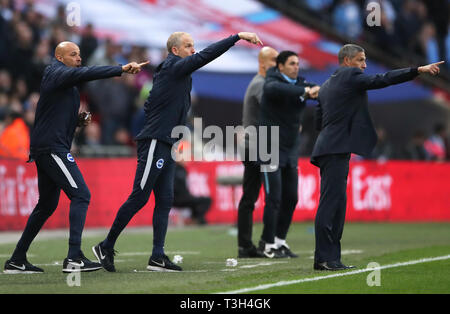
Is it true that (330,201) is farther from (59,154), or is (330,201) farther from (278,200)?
(59,154)

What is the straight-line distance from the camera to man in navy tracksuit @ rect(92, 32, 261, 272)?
9.41m

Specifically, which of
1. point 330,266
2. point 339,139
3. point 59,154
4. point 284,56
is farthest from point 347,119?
point 59,154

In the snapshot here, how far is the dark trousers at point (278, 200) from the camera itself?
445 inches

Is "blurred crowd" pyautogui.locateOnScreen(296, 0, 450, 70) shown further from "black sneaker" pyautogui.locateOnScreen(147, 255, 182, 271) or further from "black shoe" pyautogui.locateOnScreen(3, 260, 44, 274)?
"black shoe" pyautogui.locateOnScreen(3, 260, 44, 274)

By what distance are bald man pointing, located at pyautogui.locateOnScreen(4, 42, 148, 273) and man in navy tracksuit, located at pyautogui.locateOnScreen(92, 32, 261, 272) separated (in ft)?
1.40

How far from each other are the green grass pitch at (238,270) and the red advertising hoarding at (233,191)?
6.26 feet

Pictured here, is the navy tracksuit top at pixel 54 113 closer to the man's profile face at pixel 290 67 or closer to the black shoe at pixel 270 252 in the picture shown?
the man's profile face at pixel 290 67

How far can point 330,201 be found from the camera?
9.16 m

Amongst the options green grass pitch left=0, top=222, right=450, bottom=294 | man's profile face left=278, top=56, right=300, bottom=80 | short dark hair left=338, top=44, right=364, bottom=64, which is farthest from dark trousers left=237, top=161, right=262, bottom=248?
short dark hair left=338, top=44, right=364, bottom=64

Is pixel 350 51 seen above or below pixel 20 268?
above

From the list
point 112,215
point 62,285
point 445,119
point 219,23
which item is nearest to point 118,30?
point 219,23

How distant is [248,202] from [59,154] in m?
3.12

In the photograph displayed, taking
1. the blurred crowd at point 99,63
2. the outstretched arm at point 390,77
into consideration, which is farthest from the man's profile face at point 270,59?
the blurred crowd at point 99,63
